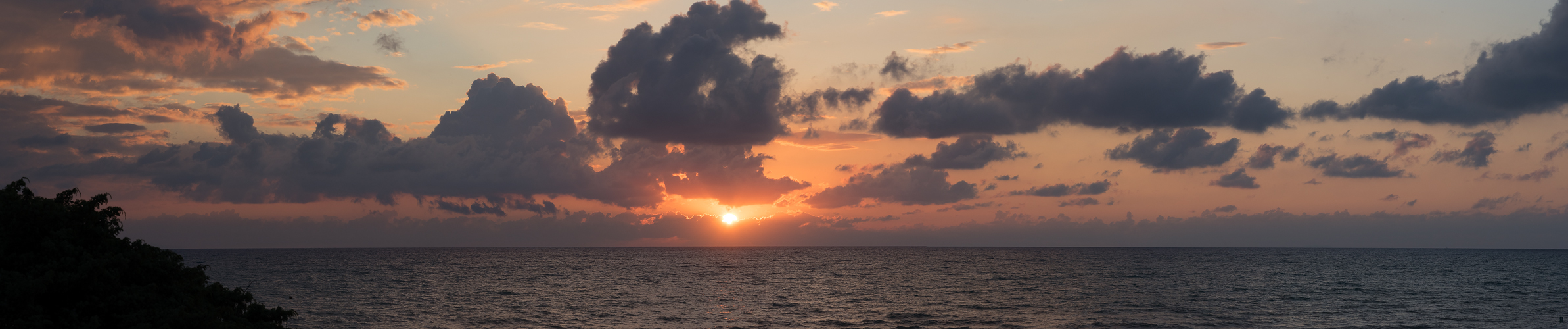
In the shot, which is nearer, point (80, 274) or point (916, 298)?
point (80, 274)

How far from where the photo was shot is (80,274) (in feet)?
71.6

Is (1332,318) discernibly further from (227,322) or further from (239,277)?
(239,277)

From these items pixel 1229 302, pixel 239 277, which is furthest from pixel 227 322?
pixel 239 277

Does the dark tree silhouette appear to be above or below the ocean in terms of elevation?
above

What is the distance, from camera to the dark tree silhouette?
20.8m

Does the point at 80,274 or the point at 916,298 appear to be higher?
the point at 80,274

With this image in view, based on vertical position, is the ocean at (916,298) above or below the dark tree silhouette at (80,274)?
below

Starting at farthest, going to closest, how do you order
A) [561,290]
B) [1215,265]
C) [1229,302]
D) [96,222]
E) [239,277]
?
1. [1215,265]
2. [239,277]
3. [561,290]
4. [1229,302]
5. [96,222]

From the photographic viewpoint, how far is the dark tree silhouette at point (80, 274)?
2081 centimetres

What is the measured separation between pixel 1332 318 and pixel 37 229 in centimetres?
8527

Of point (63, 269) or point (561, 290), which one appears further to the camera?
point (561, 290)

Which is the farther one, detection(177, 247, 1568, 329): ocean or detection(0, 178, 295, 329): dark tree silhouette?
detection(177, 247, 1568, 329): ocean

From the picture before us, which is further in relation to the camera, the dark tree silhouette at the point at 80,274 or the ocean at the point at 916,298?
the ocean at the point at 916,298

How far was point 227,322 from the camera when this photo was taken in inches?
974
